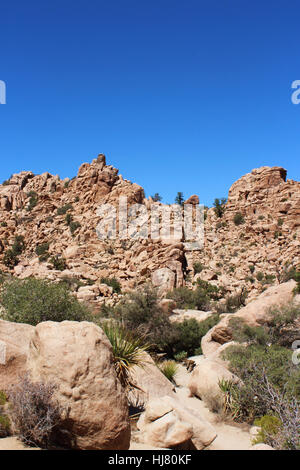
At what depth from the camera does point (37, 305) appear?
1149cm

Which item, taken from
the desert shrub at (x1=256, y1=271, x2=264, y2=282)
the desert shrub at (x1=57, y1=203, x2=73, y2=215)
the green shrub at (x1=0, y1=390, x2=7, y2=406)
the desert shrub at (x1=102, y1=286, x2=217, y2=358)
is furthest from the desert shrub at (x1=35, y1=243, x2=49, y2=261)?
the green shrub at (x1=0, y1=390, x2=7, y2=406)

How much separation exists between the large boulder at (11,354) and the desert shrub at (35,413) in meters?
1.41

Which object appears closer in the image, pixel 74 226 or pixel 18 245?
pixel 74 226

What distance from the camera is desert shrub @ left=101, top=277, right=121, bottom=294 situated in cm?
2598

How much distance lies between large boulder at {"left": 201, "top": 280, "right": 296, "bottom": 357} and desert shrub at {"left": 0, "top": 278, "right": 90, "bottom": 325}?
5.66m

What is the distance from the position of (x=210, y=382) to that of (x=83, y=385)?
5543 millimetres

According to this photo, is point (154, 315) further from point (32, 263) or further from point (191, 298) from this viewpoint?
point (32, 263)

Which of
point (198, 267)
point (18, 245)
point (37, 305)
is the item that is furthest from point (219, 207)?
point (37, 305)

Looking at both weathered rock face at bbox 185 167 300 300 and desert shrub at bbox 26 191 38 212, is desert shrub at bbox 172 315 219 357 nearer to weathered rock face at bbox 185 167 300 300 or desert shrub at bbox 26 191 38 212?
weathered rock face at bbox 185 167 300 300

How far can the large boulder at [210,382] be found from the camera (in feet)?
29.9

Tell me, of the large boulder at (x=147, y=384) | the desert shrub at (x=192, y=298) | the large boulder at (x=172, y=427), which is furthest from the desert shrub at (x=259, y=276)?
the large boulder at (x=172, y=427)

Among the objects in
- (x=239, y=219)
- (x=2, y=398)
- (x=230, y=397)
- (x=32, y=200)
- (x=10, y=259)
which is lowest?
(x=230, y=397)

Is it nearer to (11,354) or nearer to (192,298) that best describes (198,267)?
(192,298)
